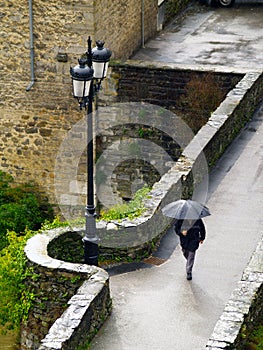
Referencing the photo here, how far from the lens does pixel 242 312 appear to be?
10297 millimetres

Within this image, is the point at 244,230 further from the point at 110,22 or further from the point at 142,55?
the point at 142,55

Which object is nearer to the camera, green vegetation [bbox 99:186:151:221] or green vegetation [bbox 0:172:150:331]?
green vegetation [bbox 0:172:150:331]

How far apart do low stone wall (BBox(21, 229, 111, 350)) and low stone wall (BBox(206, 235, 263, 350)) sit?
1.47m

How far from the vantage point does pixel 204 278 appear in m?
12.0

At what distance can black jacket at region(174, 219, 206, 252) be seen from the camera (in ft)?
38.8

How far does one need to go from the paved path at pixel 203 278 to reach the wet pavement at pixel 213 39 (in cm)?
325

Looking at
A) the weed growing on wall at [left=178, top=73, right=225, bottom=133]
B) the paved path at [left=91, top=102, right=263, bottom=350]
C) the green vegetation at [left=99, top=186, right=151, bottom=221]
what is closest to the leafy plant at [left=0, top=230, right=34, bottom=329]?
the paved path at [left=91, top=102, right=263, bottom=350]

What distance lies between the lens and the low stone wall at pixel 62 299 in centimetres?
1048

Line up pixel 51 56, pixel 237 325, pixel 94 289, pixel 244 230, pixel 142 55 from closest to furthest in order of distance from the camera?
pixel 237 325 → pixel 94 289 → pixel 244 230 → pixel 51 56 → pixel 142 55

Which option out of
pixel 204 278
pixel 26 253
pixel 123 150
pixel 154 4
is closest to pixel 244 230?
pixel 204 278

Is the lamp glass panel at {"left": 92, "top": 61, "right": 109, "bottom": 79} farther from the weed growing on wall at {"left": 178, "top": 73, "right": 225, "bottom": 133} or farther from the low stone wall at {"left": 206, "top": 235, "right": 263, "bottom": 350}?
the weed growing on wall at {"left": 178, "top": 73, "right": 225, "bottom": 133}

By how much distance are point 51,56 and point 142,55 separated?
2.74 m

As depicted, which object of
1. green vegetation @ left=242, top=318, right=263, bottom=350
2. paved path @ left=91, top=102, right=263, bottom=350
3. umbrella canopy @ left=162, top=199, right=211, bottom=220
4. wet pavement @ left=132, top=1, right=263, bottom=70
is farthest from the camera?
wet pavement @ left=132, top=1, right=263, bottom=70

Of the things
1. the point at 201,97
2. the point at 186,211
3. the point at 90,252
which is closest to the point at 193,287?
the point at 186,211
